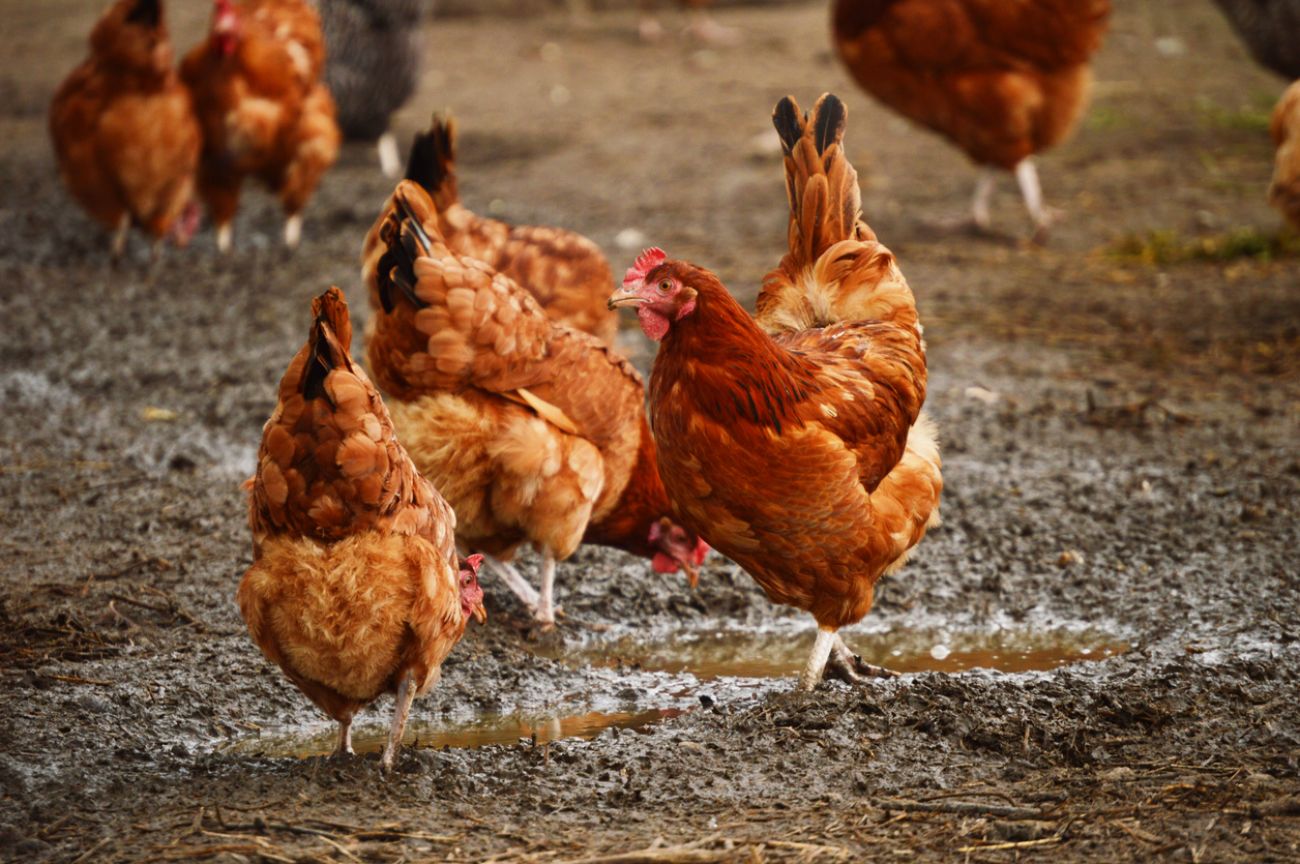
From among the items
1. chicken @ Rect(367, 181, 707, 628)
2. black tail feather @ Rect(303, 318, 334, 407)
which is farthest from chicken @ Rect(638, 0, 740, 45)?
black tail feather @ Rect(303, 318, 334, 407)

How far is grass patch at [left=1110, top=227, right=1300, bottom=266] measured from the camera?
8.20m

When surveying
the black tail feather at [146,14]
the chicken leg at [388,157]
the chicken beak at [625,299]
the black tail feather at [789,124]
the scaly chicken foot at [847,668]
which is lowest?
the scaly chicken foot at [847,668]

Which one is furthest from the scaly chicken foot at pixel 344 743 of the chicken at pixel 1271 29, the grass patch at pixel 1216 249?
the chicken at pixel 1271 29

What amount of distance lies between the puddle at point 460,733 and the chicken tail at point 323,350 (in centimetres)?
109

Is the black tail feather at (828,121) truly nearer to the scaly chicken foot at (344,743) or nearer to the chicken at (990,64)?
the scaly chicken foot at (344,743)

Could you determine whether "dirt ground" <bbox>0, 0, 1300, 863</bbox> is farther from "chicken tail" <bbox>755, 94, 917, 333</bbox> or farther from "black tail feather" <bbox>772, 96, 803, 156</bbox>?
"black tail feather" <bbox>772, 96, 803, 156</bbox>

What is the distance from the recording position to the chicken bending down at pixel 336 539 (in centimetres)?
337

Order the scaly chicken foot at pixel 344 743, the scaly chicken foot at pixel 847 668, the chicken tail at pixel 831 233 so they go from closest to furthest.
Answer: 1. the scaly chicken foot at pixel 344 743
2. the scaly chicken foot at pixel 847 668
3. the chicken tail at pixel 831 233

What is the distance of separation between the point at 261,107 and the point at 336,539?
5.80 metres

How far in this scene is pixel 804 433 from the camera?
12.4 feet

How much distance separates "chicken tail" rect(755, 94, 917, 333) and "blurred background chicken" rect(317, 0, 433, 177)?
664cm

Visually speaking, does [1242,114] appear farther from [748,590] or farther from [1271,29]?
[748,590]

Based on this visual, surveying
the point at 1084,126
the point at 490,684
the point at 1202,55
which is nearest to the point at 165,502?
the point at 490,684

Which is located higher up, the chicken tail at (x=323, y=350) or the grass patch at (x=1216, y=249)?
the chicken tail at (x=323, y=350)
